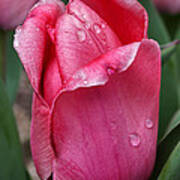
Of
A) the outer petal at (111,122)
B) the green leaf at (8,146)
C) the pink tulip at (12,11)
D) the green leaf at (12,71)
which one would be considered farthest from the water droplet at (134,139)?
the green leaf at (12,71)

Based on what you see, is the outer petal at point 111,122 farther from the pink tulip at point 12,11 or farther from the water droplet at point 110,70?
the pink tulip at point 12,11

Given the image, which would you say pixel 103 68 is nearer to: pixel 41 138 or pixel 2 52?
pixel 41 138

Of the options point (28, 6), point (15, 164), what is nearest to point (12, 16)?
point (28, 6)

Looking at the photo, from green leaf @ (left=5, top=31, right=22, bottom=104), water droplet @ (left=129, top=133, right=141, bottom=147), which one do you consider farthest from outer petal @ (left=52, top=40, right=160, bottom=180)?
green leaf @ (left=5, top=31, right=22, bottom=104)

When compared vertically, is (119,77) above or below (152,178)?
above

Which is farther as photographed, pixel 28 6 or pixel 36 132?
pixel 28 6

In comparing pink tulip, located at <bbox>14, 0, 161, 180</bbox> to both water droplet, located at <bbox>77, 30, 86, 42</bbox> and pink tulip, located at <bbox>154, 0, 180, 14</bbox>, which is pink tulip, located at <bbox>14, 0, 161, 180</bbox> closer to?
water droplet, located at <bbox>77, 30, 86, 42</bbox>

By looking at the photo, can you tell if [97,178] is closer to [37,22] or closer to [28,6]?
[37,22]
